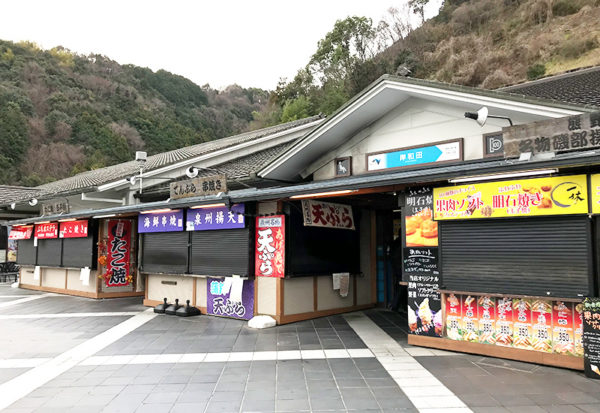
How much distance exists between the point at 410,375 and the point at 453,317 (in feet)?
5.90

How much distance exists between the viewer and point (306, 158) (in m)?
12.1

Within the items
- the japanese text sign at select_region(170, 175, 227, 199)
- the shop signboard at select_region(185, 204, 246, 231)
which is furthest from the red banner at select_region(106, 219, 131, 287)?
the shop signboard at select_region(185, 204, 246, 231)

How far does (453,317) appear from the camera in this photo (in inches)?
289

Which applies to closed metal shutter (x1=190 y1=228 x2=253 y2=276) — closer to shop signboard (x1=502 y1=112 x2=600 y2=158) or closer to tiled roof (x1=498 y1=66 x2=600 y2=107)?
shop signboard (x1=502 y1=112 x2=600 y2=158)

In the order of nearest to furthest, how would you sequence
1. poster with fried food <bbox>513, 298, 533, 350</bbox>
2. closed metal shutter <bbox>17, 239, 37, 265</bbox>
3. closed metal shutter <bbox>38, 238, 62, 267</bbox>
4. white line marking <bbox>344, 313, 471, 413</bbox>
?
1. white line marking <bbox>344, 313, 471, 413</bbox>
2. poster with fried food <bbox>513, 298, 533, 350</bbox>
3. closed metal shutter <bbox>38, 238, 62, 267</bbox>
4. closed metal shutter <bbox>17, 239, 37, 265</bbox>

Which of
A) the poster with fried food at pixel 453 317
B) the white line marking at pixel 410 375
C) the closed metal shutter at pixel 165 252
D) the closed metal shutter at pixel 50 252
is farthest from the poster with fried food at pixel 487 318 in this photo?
the closed metal shutter at pixel 50 252

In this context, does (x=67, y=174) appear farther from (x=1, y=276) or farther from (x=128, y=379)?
(x=128, y=379)

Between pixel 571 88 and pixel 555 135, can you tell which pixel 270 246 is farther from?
pixel 571 88

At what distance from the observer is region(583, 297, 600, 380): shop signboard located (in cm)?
575

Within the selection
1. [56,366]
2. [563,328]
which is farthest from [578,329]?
A: [56,366]

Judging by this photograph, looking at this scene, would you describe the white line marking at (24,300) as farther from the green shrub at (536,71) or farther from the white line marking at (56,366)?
the green shrub at (536,71)

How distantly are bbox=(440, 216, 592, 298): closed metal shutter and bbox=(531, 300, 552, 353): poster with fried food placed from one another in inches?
10.0

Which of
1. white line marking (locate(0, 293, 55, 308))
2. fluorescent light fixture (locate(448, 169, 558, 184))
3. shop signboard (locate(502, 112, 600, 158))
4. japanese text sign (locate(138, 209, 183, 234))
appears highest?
shop signboard (locate(502, 112, 600, 158))

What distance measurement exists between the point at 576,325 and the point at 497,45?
127 ft
